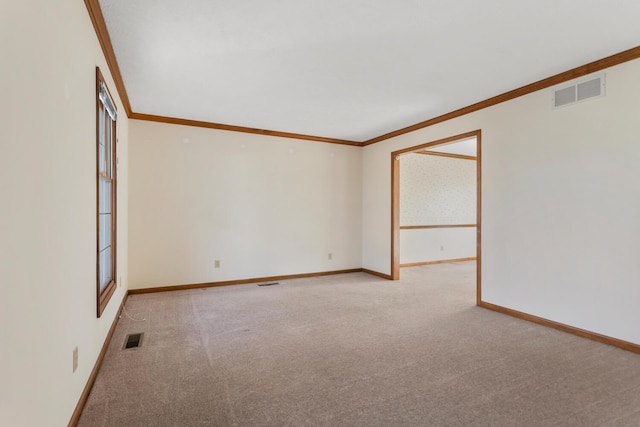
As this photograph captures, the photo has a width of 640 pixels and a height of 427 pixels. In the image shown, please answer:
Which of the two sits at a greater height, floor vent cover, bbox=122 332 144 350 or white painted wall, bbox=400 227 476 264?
white painted wall, bbox=400 227 476 264

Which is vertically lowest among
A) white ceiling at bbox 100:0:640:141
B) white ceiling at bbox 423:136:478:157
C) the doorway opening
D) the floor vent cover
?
the floor vent cover

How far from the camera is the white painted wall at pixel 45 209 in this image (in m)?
1.10

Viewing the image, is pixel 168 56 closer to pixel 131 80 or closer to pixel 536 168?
pixel 131 80

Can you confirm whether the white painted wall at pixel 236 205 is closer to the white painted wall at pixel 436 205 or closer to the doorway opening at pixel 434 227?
the doorway opening at pixel 434 227

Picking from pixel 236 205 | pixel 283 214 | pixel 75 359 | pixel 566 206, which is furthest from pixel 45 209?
pixel 283 214

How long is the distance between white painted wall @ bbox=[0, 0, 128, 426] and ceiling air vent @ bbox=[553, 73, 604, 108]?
3.95 meters

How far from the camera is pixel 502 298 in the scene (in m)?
3.77

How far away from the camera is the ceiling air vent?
2949 millimetres

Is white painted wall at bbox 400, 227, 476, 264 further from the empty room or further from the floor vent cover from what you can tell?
the floor vent cover

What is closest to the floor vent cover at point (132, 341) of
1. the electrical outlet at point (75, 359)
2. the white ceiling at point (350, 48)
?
the electrical outlet at point (75, 359)

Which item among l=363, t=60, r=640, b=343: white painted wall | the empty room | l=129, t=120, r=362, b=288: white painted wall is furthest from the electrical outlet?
l=363, t=60, r=640, b=343: white painted wall

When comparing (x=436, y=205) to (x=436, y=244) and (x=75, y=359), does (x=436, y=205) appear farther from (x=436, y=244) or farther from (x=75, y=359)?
(x=75, y=359)

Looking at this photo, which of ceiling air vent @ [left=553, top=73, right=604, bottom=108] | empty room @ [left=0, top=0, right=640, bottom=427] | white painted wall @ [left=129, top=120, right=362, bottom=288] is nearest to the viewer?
empty room @ [left=0, top=0, right=640, bottom=427]

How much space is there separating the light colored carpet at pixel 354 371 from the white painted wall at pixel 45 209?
556mm
